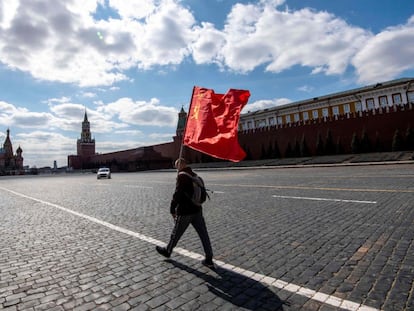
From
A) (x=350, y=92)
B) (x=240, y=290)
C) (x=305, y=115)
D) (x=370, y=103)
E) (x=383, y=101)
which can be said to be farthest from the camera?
(x=305, y=115)

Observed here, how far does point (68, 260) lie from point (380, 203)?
6.94 metres

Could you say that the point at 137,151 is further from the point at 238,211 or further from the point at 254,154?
the point at 238,211

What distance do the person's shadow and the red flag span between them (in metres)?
1.42

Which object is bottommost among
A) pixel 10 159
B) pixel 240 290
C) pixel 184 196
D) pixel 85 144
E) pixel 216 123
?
pixel 240 290

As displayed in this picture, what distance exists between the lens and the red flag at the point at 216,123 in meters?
3.69

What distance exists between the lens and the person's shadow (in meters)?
2.86

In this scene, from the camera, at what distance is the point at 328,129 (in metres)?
38.5

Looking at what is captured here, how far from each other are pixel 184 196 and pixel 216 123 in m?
1.05

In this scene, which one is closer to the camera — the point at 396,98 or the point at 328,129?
the point at 328,129

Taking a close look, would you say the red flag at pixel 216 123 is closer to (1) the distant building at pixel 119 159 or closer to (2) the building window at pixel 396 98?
(2) the building window at pixel 396 98

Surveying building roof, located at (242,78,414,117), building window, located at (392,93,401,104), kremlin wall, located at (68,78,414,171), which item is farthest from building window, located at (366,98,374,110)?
building window, located at (392,93,401,104)

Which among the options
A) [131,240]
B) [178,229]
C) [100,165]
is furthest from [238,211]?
[100,165]

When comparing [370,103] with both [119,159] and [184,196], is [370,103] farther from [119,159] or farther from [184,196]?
[119,159]

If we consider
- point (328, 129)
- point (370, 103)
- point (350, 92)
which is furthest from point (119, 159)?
point (370, 103)
